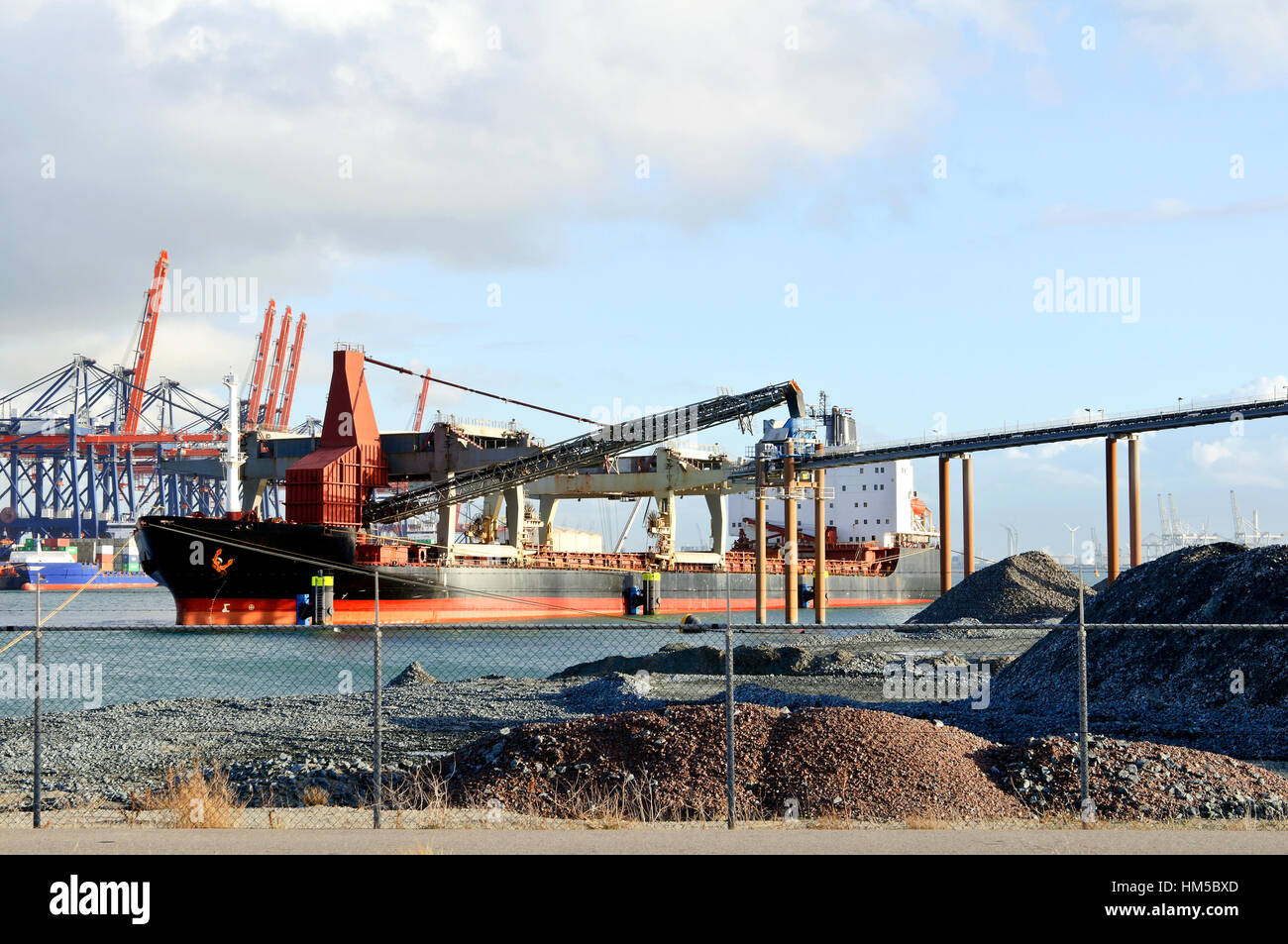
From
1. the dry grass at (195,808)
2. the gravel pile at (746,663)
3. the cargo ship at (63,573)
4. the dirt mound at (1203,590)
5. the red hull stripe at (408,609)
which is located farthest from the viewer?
the cargo ship at (63,573)

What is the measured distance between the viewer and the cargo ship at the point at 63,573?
10531 cm

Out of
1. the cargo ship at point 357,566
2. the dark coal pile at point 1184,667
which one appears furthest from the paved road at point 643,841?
the cargo ship at point 357,566

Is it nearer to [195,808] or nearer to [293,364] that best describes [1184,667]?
[195,808]

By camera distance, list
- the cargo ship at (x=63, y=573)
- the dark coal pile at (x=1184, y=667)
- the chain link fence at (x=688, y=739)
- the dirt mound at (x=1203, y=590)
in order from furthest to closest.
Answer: the cargo ship at (x=63, y=573) → the dirt mound at (x=1203, y=590) → the dark coal pile at (x=1184, y=667) → the chain link fence at (x=688, y=739)

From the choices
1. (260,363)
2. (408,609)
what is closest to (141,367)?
(260,363)

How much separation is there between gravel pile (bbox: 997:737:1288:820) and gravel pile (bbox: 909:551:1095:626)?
33.2m

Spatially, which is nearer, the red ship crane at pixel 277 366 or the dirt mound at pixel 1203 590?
the dirt mound at pixel 1203 590

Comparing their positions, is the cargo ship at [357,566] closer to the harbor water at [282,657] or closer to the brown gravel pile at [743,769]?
the harbor water at [282,657]

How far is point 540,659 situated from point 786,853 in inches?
1108

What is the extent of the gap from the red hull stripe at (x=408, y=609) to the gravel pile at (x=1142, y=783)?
87.6 ft

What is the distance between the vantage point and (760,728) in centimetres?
1156

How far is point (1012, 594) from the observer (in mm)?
47844
